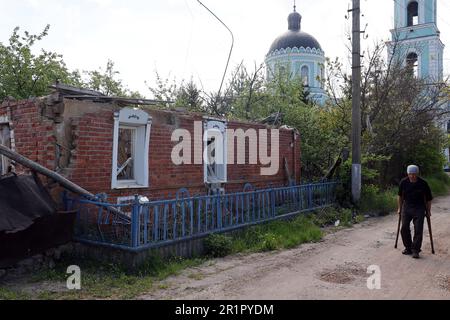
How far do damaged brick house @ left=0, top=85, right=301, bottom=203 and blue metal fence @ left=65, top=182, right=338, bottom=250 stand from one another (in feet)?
1.42

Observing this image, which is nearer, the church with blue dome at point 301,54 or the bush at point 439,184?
the bush at point 439,184

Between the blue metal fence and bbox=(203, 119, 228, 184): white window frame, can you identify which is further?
bbox=(203, 119, 228, 184): white window frame

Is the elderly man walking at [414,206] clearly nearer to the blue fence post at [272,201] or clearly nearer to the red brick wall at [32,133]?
the blue fence post at [272,201]

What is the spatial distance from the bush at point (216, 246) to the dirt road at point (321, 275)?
0.17 meters

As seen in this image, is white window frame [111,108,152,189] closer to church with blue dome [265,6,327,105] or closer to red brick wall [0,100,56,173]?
red brick wall [0,100,56,173]

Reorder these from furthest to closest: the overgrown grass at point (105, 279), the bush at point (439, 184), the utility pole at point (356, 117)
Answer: the bush at point (439, 184)
the utility pole at point (356, 117)
the overgrown grass at point (105, 279)

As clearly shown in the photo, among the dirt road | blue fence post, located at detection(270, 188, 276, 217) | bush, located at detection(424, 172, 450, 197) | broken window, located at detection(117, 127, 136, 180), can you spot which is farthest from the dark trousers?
bush, located at detection(424, 172, 450, 197)

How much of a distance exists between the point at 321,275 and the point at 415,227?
2.29 meters

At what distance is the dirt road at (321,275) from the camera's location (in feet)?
15.9

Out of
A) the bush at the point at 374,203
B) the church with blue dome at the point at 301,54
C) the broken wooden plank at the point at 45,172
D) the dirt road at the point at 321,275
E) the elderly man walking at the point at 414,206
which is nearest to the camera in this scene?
the dirt road at the point at 321,275

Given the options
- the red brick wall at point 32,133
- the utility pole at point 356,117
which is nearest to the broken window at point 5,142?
the red brick wall at point 32,133

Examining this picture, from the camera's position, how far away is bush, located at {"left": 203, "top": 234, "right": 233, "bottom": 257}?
6637 mm

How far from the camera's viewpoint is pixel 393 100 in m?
15.2

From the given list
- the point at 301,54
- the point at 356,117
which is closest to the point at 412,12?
the point at 301,54
